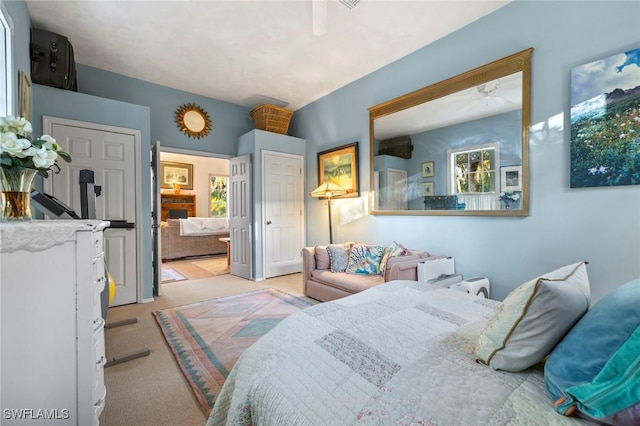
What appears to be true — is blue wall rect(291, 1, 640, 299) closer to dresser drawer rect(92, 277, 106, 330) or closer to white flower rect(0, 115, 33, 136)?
dresser drawer rect(92, 277, 106, 330)

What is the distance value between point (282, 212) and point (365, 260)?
76.2 inches

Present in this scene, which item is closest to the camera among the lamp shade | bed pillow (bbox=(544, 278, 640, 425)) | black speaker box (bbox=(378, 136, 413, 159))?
bed pillow (bbox=(544, 278, 640, 425))

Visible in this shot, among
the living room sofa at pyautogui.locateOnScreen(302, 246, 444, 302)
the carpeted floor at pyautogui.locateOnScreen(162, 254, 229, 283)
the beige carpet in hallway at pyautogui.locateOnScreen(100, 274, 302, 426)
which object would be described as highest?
the living room sofa at pyautogui.locateOnScreen(302, 246, 444, 302)

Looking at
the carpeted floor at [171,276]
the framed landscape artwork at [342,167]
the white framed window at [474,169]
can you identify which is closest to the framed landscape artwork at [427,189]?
the white framed window at [474,169]

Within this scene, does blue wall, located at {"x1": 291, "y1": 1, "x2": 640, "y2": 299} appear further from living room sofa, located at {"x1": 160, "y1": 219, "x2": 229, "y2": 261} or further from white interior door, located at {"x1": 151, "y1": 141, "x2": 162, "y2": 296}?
living room sofa, located at {"x1": 160, "y1": 219, "x2": 229, "y2": 261}

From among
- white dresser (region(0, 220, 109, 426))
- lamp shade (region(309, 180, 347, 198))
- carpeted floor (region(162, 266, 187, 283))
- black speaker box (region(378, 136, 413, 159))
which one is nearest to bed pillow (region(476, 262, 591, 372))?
white dresser (region(0, 220, 109, 426))

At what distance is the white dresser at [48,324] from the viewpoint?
0.96 m

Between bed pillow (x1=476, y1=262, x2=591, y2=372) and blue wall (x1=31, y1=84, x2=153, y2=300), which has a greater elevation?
blue wall (x1=31, y1=84, x2=153, y2=300)

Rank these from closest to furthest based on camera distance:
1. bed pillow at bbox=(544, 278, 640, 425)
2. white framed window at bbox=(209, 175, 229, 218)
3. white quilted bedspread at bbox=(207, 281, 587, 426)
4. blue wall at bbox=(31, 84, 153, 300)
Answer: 1. bed pillow at bbox=(544, 278, 640, 425)
2. white quilted bedspread at bbox=(207, 281, 587, 426)
3. blue wall at bbox=(31, 84, 153, 300)
4. white framed window at bbox=(209, 175, 229, 218)

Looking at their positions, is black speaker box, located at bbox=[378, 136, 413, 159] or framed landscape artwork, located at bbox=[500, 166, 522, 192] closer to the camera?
framed landscape artwork, located at bbox=[500, 166, 522, 192]

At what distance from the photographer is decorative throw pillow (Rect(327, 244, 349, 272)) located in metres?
3.33

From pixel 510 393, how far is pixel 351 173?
3426 millimetres

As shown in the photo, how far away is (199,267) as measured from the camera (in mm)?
5488

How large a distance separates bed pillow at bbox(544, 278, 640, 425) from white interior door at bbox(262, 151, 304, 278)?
13.1ft
